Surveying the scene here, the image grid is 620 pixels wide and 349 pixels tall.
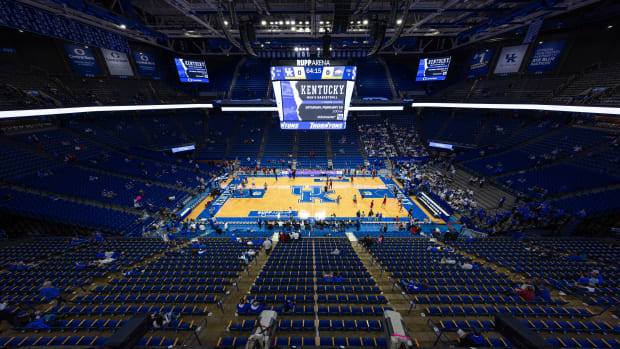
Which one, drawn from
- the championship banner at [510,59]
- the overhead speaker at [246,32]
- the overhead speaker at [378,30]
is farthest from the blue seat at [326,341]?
the championship banner at [510,59]

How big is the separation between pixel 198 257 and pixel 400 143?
32.8 m

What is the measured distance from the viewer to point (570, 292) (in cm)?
782

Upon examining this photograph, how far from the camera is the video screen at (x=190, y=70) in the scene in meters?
31.7

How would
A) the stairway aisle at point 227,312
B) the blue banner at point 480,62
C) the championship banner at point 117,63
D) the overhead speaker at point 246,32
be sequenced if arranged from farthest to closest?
1. the blue banner at point 480,62
2. the championship banner at point 117,63
3. the overhead speaker at point 246,32
4. the stairway aisle at point 227,312

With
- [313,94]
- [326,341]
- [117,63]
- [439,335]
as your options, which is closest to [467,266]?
[439,335]

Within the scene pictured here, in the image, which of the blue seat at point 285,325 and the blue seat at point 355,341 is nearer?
the blue seat at point 355,341

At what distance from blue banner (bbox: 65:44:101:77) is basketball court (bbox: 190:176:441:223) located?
23.8m

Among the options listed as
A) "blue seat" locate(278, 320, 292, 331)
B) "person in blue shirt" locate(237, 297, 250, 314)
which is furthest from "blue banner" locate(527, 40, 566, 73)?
"person in blue shirt" locate(237, 297, 250, 314)

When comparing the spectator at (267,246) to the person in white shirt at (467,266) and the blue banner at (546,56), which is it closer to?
the person in white shirt at (467,266)

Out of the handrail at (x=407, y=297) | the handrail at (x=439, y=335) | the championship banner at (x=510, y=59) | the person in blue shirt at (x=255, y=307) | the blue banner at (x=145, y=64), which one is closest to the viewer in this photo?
the handrail at (x=439, y=335)

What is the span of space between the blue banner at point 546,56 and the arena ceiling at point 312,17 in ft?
18.0

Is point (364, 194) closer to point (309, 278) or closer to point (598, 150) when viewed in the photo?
point (309, 278)

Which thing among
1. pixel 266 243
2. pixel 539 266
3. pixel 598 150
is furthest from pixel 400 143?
pixel 266 243

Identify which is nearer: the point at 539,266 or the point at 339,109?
the point at 539,266
